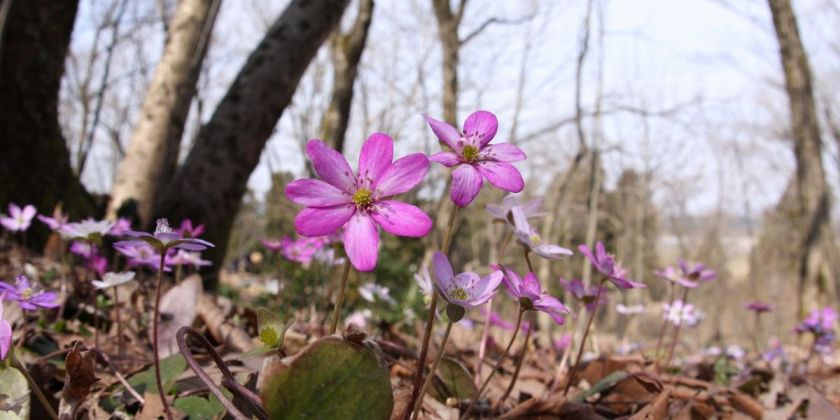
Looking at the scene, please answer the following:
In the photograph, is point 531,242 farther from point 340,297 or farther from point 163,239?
point 163,239

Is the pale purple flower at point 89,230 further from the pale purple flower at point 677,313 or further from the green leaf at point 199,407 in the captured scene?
the pale purple flower at point 677,313

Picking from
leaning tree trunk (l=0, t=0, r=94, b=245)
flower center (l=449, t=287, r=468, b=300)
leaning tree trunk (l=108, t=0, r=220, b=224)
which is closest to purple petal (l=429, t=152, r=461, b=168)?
flower center (l=449, t=287, r=468, b=300)

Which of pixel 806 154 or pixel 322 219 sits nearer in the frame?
pixel 322 219

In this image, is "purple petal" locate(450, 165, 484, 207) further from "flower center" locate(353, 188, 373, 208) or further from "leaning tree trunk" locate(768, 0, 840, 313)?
"leaning tree trunk" locate(768, 0, 840, 313)

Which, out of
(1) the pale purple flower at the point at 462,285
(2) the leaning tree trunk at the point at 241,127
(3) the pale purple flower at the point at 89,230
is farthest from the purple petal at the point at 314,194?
(2) the leaning tree trunk at the point at 241,127

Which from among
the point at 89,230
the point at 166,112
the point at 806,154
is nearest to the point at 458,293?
the point at 89,230

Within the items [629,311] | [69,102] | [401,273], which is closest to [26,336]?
[629,311]

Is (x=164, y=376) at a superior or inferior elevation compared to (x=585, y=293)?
inferior
